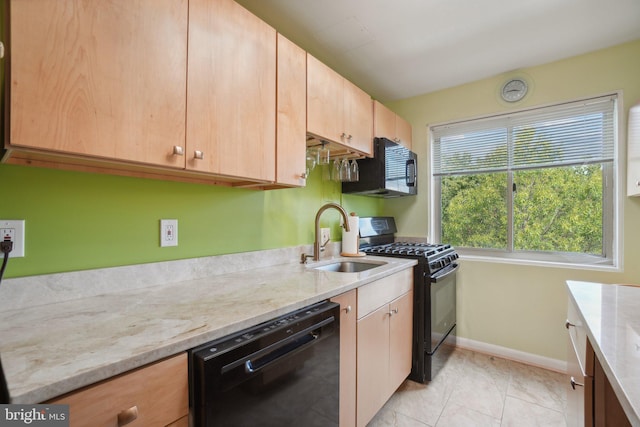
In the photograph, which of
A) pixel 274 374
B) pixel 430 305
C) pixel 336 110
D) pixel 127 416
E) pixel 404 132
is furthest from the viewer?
pixel 404 132

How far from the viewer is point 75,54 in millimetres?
849

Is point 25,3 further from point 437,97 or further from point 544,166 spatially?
point 544,166

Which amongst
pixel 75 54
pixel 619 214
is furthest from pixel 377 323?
pixel 619 214

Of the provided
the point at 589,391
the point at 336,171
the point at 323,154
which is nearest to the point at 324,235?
the point at 336,171

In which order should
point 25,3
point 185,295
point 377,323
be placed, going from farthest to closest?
A: point 377,323, point 185,295, point 25,3

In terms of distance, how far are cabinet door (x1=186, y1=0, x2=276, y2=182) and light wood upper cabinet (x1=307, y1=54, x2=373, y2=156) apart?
321 millimetres

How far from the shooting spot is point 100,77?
89 centimetres

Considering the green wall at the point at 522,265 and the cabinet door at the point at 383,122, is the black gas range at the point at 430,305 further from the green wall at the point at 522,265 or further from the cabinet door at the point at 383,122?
the cabinet door at the point at 383,122

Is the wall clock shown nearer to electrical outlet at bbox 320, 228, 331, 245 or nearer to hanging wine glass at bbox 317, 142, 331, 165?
hanging wine glass at bbox 317, 142, 331, 165

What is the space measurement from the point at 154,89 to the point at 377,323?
1.53 metres

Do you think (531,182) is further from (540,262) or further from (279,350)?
(279,350)

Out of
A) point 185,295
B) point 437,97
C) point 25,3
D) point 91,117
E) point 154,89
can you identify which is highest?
point 437,97

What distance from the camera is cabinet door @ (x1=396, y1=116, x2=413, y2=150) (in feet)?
9.02

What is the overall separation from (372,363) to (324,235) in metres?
0.99
